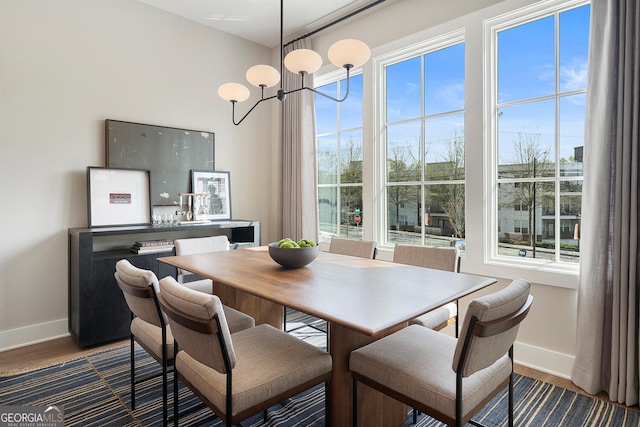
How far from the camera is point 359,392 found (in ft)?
5.30

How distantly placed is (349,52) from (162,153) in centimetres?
234

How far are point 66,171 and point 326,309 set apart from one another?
284cm

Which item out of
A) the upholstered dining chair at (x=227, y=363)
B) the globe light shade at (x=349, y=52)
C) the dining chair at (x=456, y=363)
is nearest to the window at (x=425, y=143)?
the globe light shade at (x=349, y=52)

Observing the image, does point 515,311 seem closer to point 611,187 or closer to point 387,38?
point 611,187

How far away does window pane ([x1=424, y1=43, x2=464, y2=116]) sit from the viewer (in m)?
3.05

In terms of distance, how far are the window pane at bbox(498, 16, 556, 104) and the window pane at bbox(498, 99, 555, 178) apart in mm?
102

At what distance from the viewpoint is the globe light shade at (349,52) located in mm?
1917

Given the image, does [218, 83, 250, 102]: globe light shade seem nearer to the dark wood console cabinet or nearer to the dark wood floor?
the dark wood console cabinet

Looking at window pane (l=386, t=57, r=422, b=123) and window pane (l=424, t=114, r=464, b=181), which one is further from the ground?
window pane (l=386, t=57, r=422, b=123)

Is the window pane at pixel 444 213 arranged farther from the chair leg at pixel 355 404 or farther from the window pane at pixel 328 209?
the chair leg at pixel 355 404

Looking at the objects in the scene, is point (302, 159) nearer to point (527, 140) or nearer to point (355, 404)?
point (527, 140)

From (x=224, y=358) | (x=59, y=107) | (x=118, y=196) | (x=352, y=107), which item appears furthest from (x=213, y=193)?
(x=224, y=358)

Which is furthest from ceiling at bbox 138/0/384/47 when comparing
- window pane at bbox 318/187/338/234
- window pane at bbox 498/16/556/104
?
window pane at bbox 318/187/338/234

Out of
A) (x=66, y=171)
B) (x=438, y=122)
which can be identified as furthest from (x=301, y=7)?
(x=66, y=171)
